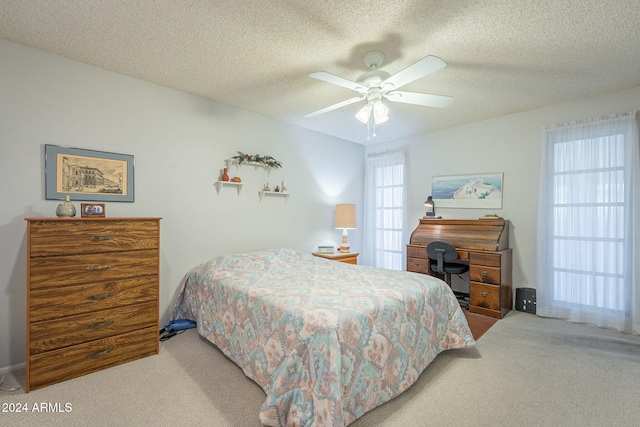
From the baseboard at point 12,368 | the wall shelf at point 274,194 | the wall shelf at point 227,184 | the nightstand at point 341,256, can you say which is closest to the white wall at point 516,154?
the nightstand at point 341,256

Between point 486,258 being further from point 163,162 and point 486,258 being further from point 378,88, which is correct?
point 163,162

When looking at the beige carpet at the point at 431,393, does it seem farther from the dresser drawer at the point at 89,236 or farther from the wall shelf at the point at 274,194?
the wall shelf at the point at 274,194

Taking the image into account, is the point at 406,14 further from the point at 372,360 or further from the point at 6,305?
the point at 6,305

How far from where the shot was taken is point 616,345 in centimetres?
258

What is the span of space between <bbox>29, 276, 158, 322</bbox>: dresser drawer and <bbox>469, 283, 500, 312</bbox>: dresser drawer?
342 cm

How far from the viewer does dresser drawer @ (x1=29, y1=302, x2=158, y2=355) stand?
190 centimetres

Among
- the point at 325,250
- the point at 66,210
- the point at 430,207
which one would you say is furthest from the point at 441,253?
the point at 66,210

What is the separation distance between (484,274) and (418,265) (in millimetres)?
822

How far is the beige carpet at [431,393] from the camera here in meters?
1.64

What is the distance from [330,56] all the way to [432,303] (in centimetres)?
209

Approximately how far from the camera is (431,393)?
6.18 ft

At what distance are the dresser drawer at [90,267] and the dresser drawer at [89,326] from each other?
256 millimetres

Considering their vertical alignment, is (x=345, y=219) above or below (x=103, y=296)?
above

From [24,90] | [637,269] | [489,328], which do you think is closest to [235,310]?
[24,90]
